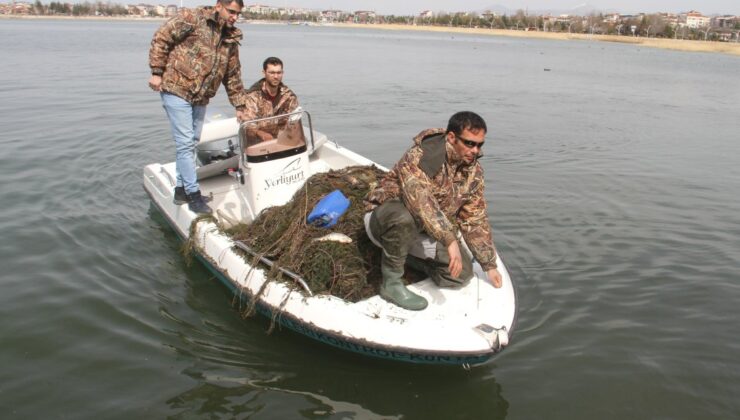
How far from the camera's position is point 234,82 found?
5.91m

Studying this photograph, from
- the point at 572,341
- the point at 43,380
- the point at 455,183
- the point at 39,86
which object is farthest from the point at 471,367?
the point at 39,86

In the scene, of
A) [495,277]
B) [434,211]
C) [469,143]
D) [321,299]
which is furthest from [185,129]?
[495,277]

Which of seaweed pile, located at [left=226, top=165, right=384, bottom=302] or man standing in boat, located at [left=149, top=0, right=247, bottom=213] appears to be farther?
man standing in boat, located at [left=149, top=0, right=247, bottom=213]

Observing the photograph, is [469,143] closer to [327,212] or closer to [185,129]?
[327,212]

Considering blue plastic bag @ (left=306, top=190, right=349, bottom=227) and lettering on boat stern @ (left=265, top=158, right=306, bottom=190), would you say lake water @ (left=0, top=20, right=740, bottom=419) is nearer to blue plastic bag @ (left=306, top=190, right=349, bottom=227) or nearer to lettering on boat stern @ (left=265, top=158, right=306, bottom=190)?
blue plastic bag @ (left=306, top=190, right=349, bottom=227)

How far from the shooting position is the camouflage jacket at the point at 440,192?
390cm

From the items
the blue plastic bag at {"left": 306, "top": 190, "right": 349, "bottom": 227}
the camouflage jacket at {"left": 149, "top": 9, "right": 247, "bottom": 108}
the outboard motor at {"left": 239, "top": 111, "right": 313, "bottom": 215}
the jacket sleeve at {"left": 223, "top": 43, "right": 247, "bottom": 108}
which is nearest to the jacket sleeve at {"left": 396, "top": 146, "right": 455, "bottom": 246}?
the blue plastic bag at {"left": 306, "top": 190, "right": 349, "bottom": 227}

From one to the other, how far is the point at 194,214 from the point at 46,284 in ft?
5.10

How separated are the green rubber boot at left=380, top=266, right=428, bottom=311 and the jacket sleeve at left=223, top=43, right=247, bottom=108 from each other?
8.61 ft

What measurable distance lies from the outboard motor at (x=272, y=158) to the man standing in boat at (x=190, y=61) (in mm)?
317

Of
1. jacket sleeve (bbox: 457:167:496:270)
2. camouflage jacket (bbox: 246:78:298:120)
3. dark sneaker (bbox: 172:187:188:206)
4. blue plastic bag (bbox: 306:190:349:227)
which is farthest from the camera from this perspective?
dark sneaker (bbox: 172:187:188:206)

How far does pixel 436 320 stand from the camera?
3992 mm

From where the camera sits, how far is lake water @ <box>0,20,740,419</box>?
4.05 meters

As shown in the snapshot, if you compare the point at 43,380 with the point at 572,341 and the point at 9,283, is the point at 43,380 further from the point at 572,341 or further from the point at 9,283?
the point at 572,341
